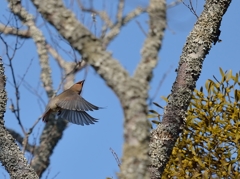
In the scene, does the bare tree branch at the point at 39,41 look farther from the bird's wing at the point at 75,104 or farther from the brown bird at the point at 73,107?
the bird's wing at the point at 75,104

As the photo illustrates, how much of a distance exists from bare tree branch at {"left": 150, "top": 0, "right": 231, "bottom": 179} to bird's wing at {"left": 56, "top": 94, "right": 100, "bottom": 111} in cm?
112

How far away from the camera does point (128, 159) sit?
1717 mm

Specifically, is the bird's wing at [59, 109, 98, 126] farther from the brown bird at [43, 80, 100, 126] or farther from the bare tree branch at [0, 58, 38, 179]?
the bare tree branch at [0, 58, 38, 179]

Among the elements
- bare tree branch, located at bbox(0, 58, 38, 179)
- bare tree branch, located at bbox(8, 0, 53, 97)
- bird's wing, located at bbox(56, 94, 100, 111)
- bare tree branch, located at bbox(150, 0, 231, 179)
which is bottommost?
bare tree branch, located at bbox(0, 58, 38, 179)

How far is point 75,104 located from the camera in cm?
371

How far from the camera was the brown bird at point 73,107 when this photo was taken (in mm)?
3684

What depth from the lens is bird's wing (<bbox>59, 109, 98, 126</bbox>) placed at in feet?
12.5

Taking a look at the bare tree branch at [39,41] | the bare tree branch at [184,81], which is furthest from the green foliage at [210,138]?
the bare tree branch at [39,41]

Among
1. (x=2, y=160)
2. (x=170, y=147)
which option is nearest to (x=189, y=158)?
(x=170, y=147)

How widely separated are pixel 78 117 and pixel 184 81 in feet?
4.58

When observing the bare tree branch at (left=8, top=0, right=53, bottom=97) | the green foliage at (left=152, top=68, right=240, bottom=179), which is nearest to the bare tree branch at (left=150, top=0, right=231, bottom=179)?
the green foliage at (left=152, top=68, right=240, bottom=179)

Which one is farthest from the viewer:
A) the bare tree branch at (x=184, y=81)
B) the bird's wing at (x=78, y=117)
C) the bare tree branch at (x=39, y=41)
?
the bare tree branch at (x=39, y=41)

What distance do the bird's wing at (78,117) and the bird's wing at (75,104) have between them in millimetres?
101

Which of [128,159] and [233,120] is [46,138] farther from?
[128,159]
